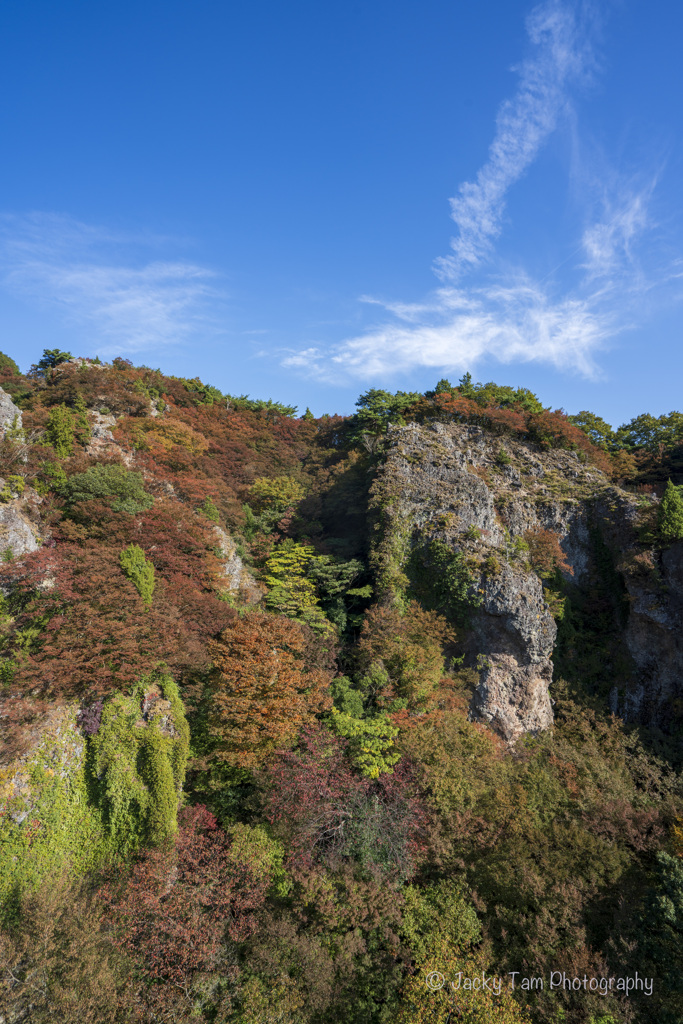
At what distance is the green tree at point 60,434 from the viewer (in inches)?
889

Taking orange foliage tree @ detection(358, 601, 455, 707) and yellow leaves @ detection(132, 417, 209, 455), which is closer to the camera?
orange foliage tree @ detection(358, 601, 455, 707)

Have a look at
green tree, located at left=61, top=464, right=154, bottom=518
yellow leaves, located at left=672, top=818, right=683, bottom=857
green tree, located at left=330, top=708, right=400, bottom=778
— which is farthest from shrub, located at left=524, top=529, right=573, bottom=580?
green tree, located at left=61, top=464, right=154, bottom=518

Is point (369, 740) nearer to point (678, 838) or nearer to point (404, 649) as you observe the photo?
point (404, 649)

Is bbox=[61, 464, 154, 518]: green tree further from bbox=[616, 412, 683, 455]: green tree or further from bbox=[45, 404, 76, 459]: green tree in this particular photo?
bbox=[616, 412, 683, 455]: green tree

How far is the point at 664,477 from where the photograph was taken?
97.5 ft

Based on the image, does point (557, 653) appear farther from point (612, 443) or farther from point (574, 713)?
point (612, 443)

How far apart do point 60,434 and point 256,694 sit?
16760 millimetres

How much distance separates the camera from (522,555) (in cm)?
2380

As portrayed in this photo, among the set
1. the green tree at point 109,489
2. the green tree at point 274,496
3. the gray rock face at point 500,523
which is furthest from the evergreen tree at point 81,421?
the gray rock face at point 500,523

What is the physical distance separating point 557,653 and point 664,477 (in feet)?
51.8

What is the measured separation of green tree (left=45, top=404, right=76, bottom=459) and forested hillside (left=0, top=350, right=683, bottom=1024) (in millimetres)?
113

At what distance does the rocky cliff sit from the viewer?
20.9 m

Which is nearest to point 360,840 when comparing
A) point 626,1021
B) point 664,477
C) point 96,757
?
point 626,1021

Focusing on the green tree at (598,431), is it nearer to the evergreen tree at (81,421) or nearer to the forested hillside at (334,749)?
the forested hillside at (334,749)
